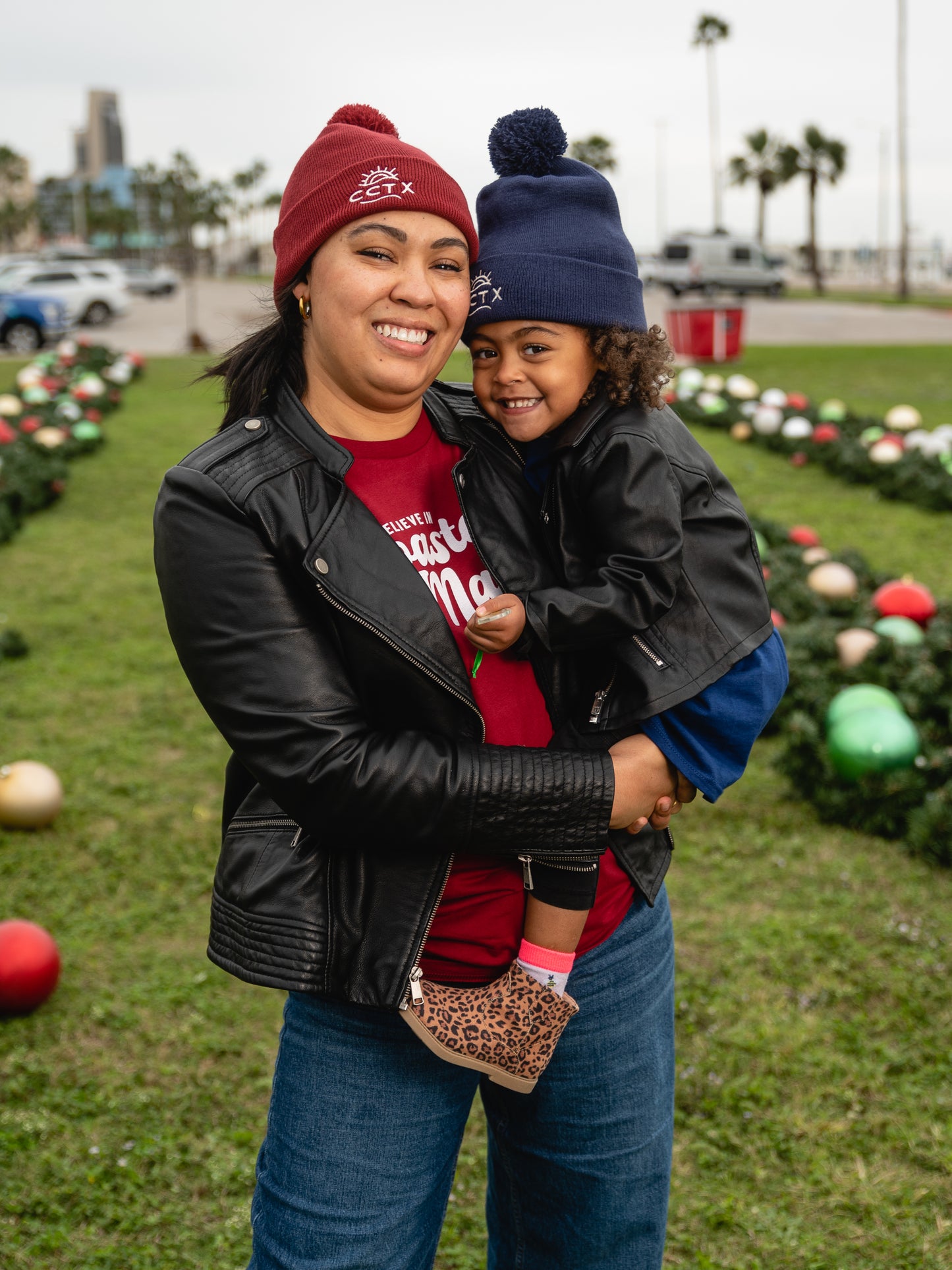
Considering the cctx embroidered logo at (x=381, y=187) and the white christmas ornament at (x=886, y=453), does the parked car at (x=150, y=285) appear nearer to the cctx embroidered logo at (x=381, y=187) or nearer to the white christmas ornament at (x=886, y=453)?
the white christmas ornament at (x=886, y=453)

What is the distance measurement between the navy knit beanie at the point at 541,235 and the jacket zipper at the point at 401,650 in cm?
69

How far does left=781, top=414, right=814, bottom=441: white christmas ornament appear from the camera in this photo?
12.4 meters

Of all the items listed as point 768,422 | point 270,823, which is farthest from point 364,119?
point 768,422

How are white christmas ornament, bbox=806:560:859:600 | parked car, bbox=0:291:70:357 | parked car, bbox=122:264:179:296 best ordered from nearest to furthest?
white christmas ornament, bbox=806:560:859:600, parked car, bbox=0:291:70:357, parked car, bbox=122:264:179:296

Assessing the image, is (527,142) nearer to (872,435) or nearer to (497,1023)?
(497,1023)

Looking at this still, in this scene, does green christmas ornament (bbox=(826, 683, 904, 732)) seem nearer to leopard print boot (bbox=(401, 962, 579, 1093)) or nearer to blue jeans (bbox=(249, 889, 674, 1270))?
blue jeans (bbox=(249, 889, 674, 1270))

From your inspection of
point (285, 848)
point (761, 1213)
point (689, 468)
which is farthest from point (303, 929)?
point (761, 1213)

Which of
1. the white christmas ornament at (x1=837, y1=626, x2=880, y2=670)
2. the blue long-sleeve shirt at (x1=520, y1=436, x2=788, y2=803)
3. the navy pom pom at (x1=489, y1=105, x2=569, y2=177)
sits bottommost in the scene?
the white christmas ornament at (x1=837, y1=626, x2=880, y2=670)

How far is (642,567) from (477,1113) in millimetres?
2253

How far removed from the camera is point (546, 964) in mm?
1804

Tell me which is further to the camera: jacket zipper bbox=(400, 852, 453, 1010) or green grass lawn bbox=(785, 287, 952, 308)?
green grass lawn bbox=(785, 287, 952, 308)

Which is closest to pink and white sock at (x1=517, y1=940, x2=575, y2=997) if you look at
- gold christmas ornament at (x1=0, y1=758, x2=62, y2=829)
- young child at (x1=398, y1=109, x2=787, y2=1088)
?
young child at (x1=398, y1=109, x2=787, y2=1088)

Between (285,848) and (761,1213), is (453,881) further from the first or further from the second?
(761,1213)

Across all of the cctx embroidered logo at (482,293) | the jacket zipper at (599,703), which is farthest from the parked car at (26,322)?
the jacket zipper at (599,703)
